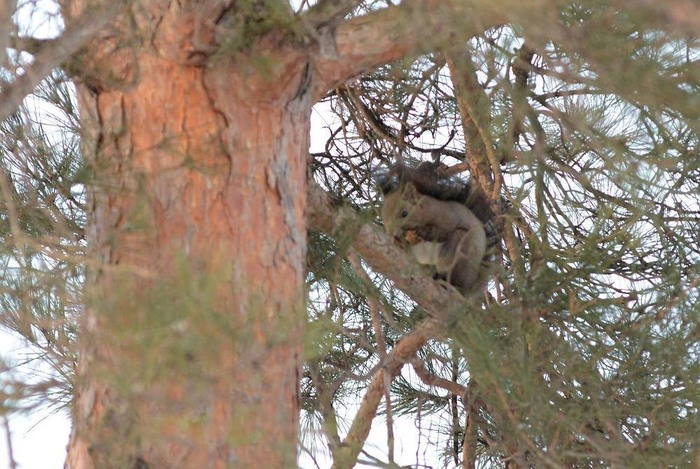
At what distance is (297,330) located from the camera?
169cm

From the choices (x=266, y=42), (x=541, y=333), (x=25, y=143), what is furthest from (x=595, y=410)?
(x=25, y=143)

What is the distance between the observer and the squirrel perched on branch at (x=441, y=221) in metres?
3.24

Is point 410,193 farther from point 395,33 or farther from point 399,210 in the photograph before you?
point 395,33

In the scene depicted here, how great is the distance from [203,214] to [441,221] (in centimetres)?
139

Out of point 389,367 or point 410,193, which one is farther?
point 410,193

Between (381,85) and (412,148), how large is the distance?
0.27 metres

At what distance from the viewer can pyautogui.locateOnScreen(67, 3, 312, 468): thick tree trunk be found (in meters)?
1.83

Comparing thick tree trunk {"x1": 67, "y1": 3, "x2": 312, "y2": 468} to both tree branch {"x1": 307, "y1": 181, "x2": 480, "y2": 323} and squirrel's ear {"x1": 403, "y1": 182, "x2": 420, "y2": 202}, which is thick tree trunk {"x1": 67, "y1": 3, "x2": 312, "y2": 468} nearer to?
tree branch {"x1": 307, "y1": 181, "x2": 480, "y2": 323}

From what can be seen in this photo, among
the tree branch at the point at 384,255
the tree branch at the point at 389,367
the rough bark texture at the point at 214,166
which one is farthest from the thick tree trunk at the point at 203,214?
the tree branch at the point at 389,367

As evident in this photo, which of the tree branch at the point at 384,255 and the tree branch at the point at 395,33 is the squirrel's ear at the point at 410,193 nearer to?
the tree branch at the point at 384,255

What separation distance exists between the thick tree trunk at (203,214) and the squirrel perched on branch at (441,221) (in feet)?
3.24

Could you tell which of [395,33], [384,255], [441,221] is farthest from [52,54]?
[441,221]

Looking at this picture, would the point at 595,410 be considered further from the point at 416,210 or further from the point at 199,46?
the point at 199,46

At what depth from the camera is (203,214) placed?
6.69ft
